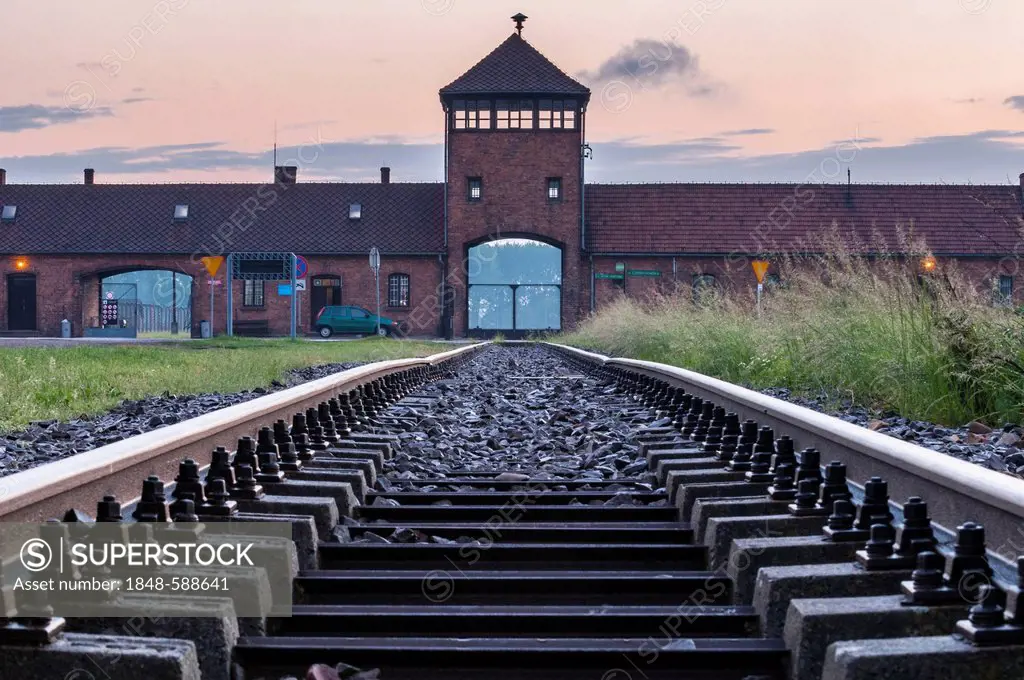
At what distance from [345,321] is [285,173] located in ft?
35.6

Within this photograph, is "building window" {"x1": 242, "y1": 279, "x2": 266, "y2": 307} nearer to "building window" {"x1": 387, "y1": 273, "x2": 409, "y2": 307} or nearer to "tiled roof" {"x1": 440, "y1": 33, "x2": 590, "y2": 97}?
"building window" {"x1": 387, "y1": 273, "x2": 409, "y2": 307}

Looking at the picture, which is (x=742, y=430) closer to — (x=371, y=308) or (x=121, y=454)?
(x=121, y=454)

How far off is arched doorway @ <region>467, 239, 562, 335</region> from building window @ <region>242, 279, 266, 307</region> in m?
8.91

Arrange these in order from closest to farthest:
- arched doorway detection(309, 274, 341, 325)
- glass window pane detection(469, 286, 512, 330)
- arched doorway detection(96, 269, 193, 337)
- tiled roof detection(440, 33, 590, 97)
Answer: tiled roof detection(440, 33, 590, 97), glass window pane detection(469, 286, 512, 330), arched doorway detection(309, 274, 341, 325), arched doorway detection(96, 269, 193, 337)

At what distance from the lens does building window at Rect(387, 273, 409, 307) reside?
160 ft

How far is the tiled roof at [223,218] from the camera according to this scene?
162ft

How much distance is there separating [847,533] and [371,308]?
45284 millimetres

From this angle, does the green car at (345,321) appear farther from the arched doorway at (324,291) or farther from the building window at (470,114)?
the building window at (470,114)

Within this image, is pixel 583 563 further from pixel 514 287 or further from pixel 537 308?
pixel 537 308

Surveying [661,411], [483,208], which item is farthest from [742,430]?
[483,208]

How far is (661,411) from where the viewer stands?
8.87 metres

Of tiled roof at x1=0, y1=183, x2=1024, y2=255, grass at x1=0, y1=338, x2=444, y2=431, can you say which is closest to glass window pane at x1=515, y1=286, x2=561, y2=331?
tiled roof at x1=0, y1=183, x2=1024, y2=255

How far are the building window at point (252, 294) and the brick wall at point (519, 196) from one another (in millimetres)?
8492

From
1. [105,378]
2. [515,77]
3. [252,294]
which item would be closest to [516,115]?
[515,77]
